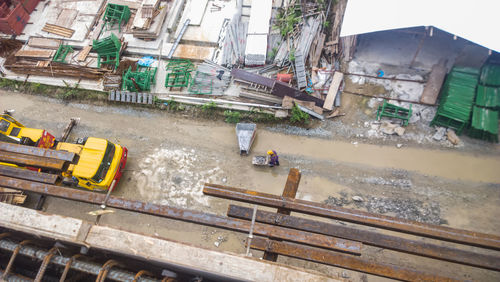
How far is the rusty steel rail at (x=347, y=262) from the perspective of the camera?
663 cm

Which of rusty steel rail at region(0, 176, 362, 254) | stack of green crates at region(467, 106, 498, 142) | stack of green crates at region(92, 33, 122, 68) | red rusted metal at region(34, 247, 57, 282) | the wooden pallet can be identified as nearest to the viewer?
rusty steel rail at region(0, 176, 362, 254)

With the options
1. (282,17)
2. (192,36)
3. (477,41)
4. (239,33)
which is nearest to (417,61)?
(477,41)

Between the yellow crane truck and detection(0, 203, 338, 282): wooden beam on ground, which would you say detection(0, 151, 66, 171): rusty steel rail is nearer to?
detection(0, 203, 338, 282): wooden beam on ground

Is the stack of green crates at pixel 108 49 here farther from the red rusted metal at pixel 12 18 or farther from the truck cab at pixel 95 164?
the red rusted metal at pixel 12 18

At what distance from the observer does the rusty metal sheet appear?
1522 centimetres

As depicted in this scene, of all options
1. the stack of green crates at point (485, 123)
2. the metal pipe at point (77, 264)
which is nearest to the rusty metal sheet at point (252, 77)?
the stack of green crates at point (485, 123)

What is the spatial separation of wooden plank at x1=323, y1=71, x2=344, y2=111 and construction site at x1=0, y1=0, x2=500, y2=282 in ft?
0.26

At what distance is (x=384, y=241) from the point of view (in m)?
7.00

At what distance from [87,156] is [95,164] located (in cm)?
61

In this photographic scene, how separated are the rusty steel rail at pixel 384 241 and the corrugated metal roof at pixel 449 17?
9.37 meters

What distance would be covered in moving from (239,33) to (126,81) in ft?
22.7

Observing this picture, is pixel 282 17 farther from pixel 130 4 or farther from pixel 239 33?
pixel 130 4

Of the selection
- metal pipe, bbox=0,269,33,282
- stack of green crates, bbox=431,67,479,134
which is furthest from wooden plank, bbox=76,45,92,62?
stack of green crates, bbox=431,67,479,134

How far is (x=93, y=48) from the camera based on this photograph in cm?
1752
